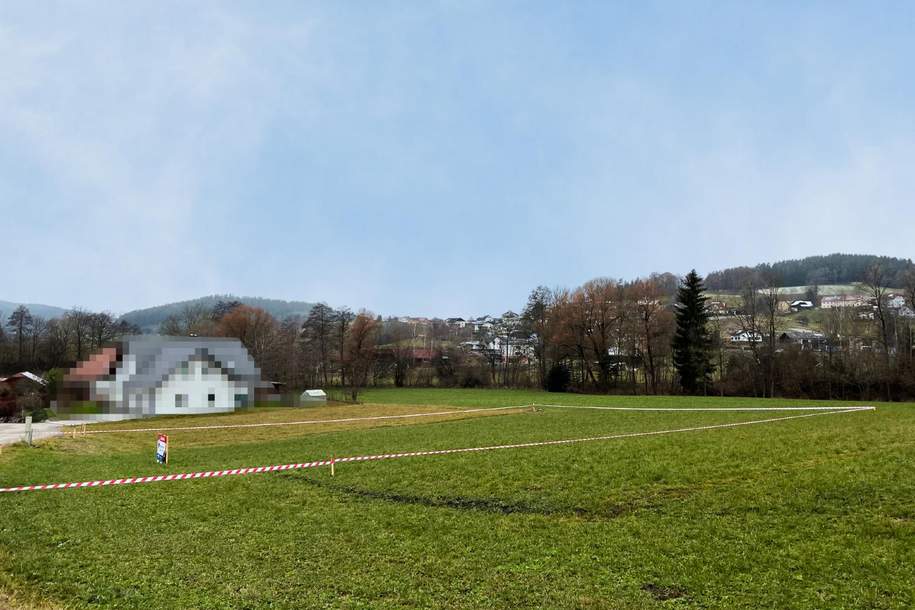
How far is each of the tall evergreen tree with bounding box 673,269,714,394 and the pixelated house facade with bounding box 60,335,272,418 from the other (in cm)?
4517

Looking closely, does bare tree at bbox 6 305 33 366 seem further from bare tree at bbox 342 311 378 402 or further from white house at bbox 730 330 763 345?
white house at bbox 730 330 763 345

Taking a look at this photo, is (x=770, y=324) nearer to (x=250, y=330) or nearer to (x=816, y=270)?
(x=250, y=330)

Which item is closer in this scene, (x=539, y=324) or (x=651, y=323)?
(x=651, y=323)

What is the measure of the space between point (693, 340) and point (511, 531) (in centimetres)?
5726

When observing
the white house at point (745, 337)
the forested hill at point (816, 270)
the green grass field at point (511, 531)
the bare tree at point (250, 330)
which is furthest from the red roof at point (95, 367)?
the forested hill at point (816, 270)

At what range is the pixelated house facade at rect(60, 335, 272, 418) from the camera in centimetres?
4241

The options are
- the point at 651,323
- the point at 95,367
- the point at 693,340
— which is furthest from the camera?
the point at 651,323

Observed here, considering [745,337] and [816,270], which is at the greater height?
[816,270]

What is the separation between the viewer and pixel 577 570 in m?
8.57

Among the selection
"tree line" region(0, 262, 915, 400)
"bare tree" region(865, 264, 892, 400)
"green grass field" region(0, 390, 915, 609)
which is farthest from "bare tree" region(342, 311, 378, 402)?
"green grass field" region(0, 390, 915, 609)

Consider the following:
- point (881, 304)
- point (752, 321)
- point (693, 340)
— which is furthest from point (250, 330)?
point (881, 304)

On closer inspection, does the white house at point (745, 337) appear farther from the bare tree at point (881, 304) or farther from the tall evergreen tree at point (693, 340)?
the bare tree at point (881, 304)

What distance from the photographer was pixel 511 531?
1074 centimetres

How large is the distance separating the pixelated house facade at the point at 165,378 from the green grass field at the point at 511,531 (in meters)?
27.1
